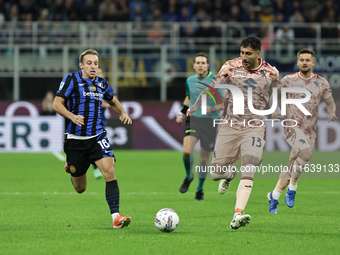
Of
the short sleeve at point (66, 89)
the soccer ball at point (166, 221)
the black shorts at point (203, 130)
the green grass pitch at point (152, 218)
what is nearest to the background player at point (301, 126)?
the green grass pitch at point (152, 218)

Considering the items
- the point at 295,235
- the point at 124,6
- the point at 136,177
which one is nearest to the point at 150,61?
the point at 124,6

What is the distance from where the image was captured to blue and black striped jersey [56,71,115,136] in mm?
7289

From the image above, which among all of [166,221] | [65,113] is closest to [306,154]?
[166,221]

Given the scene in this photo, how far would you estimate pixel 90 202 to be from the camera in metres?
9.70

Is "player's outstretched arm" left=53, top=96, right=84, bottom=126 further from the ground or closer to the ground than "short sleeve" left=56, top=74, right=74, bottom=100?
closer to the ground

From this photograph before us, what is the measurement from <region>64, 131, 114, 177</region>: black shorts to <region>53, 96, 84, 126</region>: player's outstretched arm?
30cm

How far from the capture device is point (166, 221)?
678cm

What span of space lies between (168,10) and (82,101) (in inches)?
637

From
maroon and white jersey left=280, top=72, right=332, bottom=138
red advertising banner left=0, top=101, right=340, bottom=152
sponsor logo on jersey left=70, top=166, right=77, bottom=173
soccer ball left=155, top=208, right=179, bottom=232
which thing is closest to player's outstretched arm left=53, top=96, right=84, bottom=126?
sponsor logo on jersey left=70, top=166, right=77, bottom=173

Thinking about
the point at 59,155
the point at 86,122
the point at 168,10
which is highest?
the point at 168,10

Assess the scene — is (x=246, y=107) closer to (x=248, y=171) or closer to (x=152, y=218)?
(x=248, y=171)

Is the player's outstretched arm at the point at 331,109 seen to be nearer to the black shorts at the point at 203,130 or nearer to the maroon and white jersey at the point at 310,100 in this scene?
the maroon and white jersey at the point at 310,100

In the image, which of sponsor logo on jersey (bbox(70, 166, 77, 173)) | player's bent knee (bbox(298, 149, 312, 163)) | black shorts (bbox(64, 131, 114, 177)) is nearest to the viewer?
black shorts (bbox(64, 131, 114, 177))

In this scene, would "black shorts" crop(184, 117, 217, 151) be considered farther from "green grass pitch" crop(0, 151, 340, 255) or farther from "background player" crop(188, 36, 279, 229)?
"background player" crop(188, 36, 279, 229)
